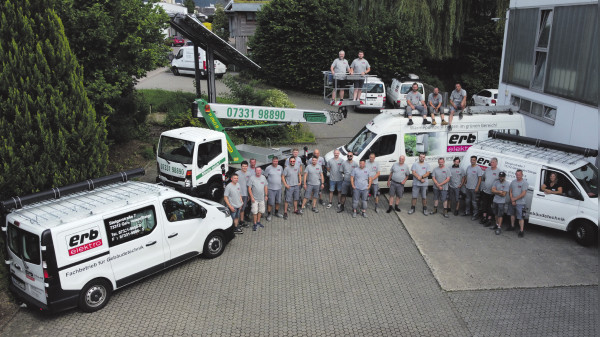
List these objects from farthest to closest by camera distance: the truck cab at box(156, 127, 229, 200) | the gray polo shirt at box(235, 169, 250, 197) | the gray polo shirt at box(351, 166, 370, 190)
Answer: the gray polo shirt at box(351, 166, 370, 190) < the truck cab at box(156, 127, 229, 200) < the gray polo shirt at box(235, 169, 250, 197)

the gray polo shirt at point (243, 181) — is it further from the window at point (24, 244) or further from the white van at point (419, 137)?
the window at point (24, 244)

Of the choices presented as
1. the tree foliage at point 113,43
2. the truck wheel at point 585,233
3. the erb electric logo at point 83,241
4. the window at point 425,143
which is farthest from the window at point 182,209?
the truck wheel at point 585,233

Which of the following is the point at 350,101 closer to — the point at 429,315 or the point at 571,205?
the point at 571,205

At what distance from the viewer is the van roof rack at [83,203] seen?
8.45 meters

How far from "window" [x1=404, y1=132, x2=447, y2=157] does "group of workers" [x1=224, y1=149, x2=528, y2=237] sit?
82 cm

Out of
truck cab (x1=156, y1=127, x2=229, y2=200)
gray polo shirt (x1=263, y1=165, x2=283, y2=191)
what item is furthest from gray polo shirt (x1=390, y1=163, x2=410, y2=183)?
truck cab (x1=156, y1=127, x2=229, y2=200)

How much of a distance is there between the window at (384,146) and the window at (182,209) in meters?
5.92

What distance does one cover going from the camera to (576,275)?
33.4 feet

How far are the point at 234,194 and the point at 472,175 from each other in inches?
245

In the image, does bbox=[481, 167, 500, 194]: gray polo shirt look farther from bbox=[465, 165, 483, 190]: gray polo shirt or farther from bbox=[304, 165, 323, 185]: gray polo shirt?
bbox=[304, 165, 323, 185]: gray polo shirt

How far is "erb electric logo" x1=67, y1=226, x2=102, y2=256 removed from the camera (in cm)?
825

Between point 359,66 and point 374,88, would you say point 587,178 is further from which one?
point 374,88

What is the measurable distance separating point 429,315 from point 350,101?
847 cm

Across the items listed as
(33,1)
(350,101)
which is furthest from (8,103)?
(350,101)
